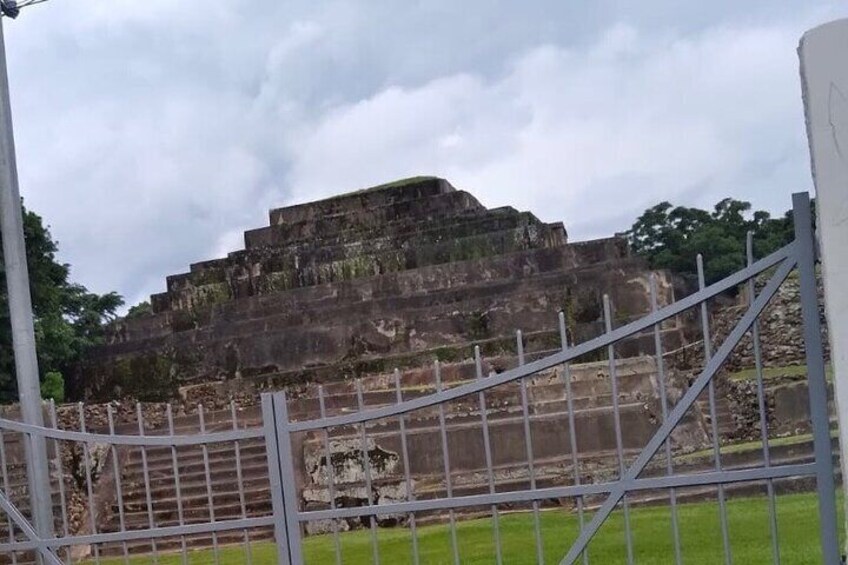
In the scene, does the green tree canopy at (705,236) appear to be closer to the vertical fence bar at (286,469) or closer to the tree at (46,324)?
the tree at (46,324)

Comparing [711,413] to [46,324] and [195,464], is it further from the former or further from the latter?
[46,324]

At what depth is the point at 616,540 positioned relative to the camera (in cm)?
584

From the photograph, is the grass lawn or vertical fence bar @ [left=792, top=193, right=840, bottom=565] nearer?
vertical fence bar @ [left=792, top=193, right=840, bottom=565]

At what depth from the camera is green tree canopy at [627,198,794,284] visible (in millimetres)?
23625

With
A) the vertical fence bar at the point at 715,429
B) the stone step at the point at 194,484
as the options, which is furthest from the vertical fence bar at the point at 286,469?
the stone step at the point at 194,484

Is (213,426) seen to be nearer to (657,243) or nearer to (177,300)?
(177,300)

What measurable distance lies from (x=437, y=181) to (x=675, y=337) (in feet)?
17.1

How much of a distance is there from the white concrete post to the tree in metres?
12.0

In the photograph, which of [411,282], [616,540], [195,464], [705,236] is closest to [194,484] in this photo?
[195,464]

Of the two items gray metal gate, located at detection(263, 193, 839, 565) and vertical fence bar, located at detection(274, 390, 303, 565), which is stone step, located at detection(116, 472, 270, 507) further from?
gray metal gate, located at detection(263, 193, 839, 565)

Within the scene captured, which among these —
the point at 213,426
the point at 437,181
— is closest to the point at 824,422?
the point at 213,426

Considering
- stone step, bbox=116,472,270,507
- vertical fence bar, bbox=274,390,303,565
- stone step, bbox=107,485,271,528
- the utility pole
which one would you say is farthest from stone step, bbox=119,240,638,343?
vertical fence bar, bbox=274,390,303,565

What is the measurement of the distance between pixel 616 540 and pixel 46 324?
10414 millimetres

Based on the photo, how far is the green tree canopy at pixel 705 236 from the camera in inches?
930
